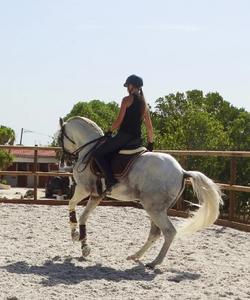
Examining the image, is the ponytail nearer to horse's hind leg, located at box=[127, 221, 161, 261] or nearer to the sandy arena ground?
horse's hind leg, located at box=[127, 221, 161, 261]

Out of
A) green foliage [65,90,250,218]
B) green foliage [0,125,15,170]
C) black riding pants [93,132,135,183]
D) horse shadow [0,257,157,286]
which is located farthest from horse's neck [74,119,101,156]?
green foliage [0,125,15,170]

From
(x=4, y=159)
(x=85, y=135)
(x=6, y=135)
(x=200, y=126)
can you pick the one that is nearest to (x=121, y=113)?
(x=85, y=135)

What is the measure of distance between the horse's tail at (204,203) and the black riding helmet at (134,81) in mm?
1180

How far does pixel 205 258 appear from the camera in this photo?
25.6ft

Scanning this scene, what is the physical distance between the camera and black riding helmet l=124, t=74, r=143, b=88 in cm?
723

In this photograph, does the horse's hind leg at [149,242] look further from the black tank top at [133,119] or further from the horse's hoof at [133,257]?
the black tank top at [133,119]

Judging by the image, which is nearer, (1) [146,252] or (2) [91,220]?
(1) [146,252]

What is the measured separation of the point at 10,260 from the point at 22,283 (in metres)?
1.31

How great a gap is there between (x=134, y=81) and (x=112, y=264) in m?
2.17

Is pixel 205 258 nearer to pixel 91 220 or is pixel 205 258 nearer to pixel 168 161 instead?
pixel 168 161

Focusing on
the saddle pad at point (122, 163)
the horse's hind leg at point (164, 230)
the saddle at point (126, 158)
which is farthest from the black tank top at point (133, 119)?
the horse's hind leg at point (164, 230)

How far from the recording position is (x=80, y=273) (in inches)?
256

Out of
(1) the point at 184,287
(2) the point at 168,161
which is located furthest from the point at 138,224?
(1) the point at 184,287

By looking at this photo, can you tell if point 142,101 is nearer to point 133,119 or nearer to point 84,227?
point 133,119
